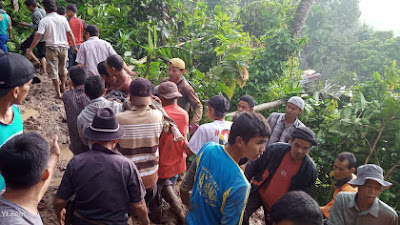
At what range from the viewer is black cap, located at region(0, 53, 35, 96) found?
7.18 ft

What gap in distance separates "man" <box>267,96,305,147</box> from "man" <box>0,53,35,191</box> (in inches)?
132

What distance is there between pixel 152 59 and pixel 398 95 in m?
5.08

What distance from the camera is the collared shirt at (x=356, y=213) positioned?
2.96m

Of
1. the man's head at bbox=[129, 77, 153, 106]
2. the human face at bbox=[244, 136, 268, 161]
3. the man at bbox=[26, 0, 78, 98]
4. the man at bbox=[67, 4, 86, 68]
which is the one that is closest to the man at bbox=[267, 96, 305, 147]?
the man's head at bbox=[129, 77, 153, 106]

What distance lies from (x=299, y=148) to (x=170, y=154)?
1559 mm

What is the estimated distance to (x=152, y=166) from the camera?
3.33 m

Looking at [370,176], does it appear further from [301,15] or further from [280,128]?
[301,15]

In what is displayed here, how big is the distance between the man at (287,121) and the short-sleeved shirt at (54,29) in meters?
4.33

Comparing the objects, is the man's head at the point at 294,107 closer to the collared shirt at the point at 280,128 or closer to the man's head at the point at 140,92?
the collared shirt at the point at 280,128

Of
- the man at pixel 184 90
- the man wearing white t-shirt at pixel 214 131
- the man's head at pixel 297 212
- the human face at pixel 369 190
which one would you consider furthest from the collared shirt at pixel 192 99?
the man's head at pixel 297 212

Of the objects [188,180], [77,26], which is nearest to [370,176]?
[188,180]

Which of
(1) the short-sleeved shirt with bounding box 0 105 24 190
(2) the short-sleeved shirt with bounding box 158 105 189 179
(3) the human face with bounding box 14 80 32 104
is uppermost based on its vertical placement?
(3) the human face with bounding box 14 80 32 104

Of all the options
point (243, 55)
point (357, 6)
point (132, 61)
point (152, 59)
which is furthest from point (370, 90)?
point (357, 6)

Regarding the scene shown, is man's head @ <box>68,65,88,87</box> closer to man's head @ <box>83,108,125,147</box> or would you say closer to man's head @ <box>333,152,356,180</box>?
man's head @ <box>83,108,125,147</box>
